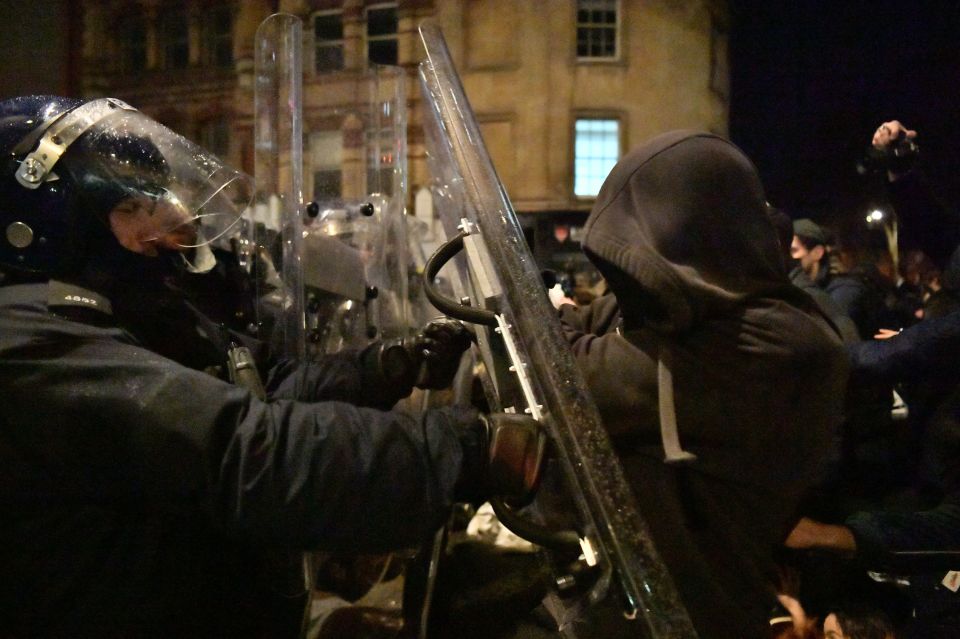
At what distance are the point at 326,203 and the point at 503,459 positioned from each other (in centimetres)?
188

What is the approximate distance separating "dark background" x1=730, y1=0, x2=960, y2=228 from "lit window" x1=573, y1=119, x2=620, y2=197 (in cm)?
170

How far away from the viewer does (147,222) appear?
1.18 metres

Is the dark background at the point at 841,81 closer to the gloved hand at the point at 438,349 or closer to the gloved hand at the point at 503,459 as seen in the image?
the gloved hand at the point at 438,349

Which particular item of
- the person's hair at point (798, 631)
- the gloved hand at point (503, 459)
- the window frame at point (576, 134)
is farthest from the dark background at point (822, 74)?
the gloved hand at point (503, 459)

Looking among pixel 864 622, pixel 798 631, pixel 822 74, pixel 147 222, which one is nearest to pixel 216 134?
pixel 147 222

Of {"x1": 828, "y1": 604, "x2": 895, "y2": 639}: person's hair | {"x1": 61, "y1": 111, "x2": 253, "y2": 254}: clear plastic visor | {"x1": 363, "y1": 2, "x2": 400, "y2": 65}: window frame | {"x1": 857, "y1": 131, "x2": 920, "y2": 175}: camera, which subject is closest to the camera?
{"x1": 61, "y1": 111, "x2": 253, "y2": 254}: clear plastic visor

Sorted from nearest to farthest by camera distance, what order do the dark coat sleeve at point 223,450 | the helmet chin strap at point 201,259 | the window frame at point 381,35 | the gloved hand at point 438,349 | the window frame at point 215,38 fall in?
the dark coat sleeve at point 223,450
the gloved hand at point 438,349
the helmet chin strap at point 201,259
the window frame at point 381,35
the window frame at point 215,38

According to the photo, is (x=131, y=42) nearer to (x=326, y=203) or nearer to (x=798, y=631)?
(x=326, y=203)

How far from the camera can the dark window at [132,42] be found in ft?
12.0

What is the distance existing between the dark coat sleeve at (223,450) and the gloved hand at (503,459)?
0.08 ft

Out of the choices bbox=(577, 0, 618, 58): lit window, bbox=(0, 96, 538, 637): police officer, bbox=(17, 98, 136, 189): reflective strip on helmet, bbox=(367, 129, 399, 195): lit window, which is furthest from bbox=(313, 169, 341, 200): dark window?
bbox=(577, 0, 618, 58): lit window

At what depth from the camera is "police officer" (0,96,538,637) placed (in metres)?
0.88

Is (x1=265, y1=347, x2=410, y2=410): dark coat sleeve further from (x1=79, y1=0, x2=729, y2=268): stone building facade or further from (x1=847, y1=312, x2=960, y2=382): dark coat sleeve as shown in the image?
(x1=847, y1=312, x2=960, y2=382): dark coat sleeve

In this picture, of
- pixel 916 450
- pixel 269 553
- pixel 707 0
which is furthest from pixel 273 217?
pixel 707 0
